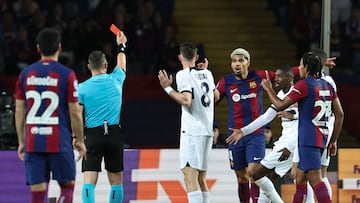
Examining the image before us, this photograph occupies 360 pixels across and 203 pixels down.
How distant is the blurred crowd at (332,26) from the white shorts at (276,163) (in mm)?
6150

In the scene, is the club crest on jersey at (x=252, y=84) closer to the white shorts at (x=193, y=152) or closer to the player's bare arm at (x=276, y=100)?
the white shorts at (x=193, y=152)

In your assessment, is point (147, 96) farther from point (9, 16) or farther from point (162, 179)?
point (162, 179)

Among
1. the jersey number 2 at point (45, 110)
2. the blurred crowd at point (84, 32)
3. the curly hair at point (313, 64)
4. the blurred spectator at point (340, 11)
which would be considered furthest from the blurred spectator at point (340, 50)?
the jersey number 2 at point (45, 110)

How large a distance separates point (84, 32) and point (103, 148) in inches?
255

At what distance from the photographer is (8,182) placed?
50.3 ft

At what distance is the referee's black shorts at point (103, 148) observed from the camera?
44.7 ft

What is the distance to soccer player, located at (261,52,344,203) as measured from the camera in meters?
12.9

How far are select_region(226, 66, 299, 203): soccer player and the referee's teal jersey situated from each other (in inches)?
59.4

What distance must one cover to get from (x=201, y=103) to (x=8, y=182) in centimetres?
316

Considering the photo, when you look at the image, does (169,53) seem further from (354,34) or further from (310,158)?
(310,158)

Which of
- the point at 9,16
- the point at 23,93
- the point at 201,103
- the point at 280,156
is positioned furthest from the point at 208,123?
the point at 9,16

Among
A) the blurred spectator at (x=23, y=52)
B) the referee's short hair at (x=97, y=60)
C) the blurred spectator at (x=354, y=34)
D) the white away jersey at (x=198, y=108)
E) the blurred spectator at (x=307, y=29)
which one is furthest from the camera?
the blurred spectator at (x=307, y=29)

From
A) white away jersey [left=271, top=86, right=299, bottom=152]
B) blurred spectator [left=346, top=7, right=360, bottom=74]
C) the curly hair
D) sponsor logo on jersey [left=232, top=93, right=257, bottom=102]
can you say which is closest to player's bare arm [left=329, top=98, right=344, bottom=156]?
the curly hair

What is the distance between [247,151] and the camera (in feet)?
46.9
